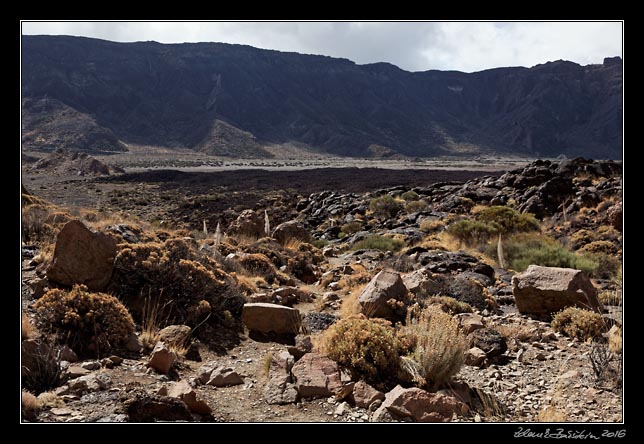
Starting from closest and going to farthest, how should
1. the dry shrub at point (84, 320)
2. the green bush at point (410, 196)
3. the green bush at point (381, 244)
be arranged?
the dry shrub at point (84, 320) → the green bush at point (381, 244) → the green bush at point (410, 196)

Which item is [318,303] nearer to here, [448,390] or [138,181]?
[448,390]

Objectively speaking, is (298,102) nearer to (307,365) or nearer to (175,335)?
(175,335)

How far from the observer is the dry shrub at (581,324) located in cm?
614

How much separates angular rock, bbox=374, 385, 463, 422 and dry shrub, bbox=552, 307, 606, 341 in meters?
2.91

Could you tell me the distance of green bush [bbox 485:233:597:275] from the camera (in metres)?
10.7

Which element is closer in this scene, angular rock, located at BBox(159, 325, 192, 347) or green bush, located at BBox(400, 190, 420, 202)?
angular rock, located at BBox(159, 325, 192, 347)

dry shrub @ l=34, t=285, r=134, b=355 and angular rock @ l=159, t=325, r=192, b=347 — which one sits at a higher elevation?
dry shrub @ l=34, t=285, r=134, b=355

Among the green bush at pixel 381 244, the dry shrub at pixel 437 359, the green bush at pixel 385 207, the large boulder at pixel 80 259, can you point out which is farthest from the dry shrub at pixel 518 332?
the green bush at pixel 385 207

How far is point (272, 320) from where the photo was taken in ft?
21.1

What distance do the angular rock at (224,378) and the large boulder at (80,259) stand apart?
2375 millimetres

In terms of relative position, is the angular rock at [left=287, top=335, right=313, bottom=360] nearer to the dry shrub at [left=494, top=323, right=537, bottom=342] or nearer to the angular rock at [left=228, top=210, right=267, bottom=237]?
the dry shrub at [left=494, top=323, right=537, bottom=342]

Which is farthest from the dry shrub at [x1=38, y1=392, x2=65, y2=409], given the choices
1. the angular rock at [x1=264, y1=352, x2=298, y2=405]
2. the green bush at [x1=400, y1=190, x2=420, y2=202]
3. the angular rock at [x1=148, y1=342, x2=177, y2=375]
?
the green bush at [x1=400, y1=190, x2=420, y2=202]

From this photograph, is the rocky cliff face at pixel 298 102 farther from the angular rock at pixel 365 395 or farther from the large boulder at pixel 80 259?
the angular rock at pixel 365 395

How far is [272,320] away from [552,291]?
12.6ft
